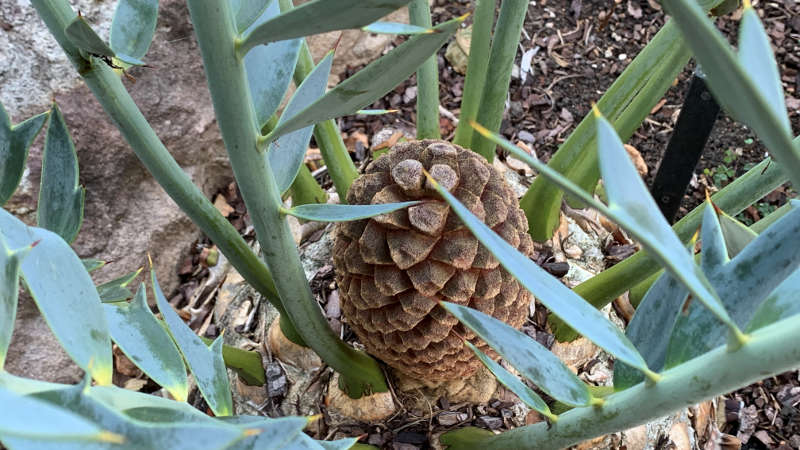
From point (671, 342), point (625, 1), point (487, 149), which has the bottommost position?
point (671, 342)

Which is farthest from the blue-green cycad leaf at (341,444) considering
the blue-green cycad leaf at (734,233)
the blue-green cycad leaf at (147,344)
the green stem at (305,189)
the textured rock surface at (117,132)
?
the textured rock surface at (117,132)

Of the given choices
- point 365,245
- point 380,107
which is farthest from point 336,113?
point 380,107

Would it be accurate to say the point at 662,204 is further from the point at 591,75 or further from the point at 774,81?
the point at 774,81

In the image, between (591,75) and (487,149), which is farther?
(591,75)

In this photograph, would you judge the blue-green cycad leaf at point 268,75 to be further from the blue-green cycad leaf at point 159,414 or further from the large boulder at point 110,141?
the large boulder at point 110,141

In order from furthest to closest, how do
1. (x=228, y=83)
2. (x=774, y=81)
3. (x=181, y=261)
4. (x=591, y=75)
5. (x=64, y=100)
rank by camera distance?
(x=591, y=75) < (x=181, y=261) < (x=64, y=100) < (x=228, y=83) < (x=774, y=81)

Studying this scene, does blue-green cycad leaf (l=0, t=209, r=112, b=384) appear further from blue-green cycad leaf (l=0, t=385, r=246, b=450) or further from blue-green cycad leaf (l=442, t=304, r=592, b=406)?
blue-green cycad leaf (l=442, t=304, r=592, b=406)
